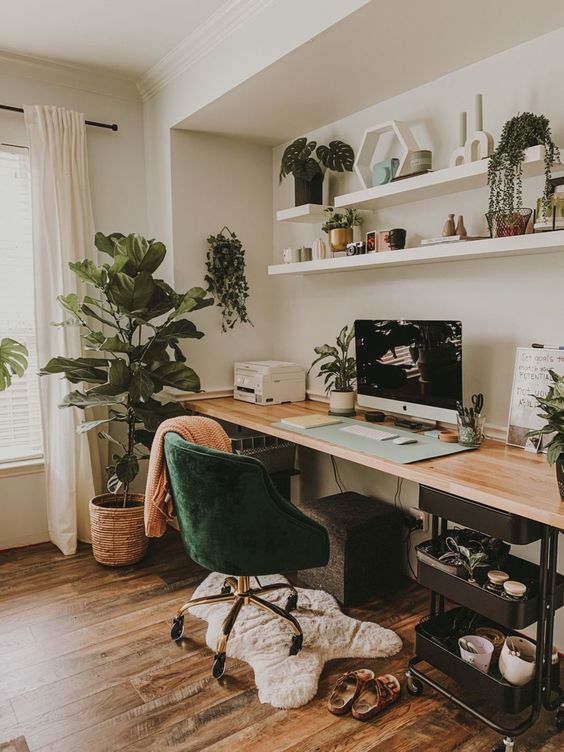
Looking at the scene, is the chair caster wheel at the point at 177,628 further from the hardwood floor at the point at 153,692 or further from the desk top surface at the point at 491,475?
the desk top surface at the point at 491,475

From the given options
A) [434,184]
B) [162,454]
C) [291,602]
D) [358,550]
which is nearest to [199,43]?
[434,184]

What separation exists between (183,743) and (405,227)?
2356 mm

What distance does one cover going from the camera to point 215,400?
11.9 feet

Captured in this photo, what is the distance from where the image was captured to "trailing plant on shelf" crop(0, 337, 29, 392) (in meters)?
3.05

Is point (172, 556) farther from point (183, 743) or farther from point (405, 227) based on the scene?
point (405, 227)

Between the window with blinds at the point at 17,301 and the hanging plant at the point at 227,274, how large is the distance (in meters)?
1.05

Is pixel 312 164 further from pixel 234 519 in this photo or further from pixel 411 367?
pixel 234 519

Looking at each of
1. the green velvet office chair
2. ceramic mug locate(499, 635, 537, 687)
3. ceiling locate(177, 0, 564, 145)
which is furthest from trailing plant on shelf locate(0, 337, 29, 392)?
ceramic mug locate(499, 635, 537, 687)

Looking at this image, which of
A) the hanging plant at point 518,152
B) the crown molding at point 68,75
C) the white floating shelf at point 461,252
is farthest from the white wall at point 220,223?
the hanging plant at point 518,152

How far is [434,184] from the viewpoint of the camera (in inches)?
93.4

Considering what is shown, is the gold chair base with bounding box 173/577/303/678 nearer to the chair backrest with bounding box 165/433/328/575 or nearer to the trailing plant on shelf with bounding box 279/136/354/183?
the chair backrest with bounding box 165/433/328/575

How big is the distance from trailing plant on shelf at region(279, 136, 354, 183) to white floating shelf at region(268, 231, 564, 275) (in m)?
0.51

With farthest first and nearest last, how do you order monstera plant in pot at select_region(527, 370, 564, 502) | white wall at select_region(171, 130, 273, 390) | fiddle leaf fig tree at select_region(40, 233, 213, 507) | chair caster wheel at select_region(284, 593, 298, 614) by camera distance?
white wall at select_region(171, 130, 273, 390) < fiddle leaf fig tree at select_region(40, 233, 213, 507) < chair caster wheel at select_region(284, 593, 298, 614) < monstera plant in pot at select_region(527, 370, 564, 502)

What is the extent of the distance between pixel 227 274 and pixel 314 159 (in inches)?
33.5
